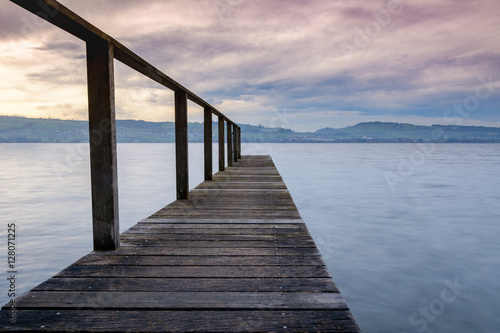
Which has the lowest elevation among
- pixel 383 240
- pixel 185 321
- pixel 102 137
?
pixel 383 240

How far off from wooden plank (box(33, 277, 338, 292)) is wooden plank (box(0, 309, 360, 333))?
23 cm

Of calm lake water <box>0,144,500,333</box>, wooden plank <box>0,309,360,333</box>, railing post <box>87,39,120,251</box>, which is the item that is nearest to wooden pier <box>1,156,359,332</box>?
wooden plank <box>0,309,360,333</box>

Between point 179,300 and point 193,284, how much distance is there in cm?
20

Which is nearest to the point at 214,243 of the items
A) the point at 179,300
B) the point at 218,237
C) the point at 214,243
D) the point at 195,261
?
the point at 214,243

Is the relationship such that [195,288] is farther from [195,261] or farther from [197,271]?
[195,261]

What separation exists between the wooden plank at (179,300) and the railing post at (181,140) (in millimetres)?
2908

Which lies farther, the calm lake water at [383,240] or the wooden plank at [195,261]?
the calm lake water at [383,240]

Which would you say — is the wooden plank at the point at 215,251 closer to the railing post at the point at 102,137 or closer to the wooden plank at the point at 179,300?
the railing post at the point at 102,137

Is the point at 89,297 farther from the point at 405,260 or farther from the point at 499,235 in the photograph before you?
the point at 499,235

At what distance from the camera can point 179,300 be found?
1.75m

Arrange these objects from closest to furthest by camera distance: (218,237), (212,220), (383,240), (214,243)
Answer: (214,243) < (218,237) < (212,220) < (383,240)

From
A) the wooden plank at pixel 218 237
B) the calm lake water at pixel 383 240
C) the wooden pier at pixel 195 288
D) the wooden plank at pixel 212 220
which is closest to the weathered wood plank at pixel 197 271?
the wooden pier at pixel 195 288

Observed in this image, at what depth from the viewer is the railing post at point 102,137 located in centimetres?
237

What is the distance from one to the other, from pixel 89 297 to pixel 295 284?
1080mm
